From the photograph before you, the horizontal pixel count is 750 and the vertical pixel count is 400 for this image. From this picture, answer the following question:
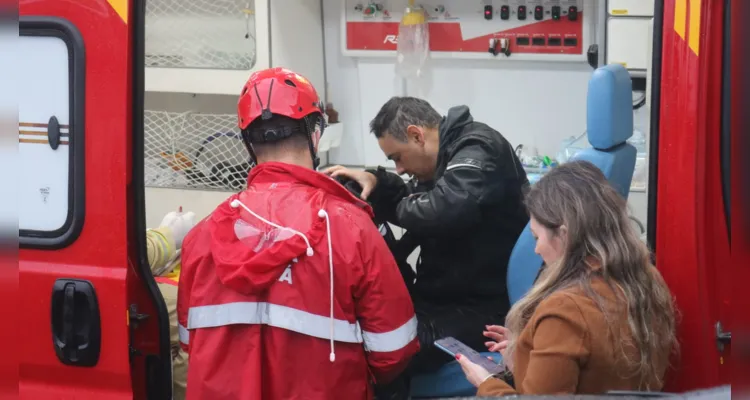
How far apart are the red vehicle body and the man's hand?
3.00ft

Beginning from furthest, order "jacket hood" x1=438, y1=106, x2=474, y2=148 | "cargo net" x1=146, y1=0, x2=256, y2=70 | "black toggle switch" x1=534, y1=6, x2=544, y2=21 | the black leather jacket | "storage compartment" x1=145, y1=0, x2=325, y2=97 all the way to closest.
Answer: "black toggle switch" x1=534, y1=6, x2=544, y2=21 → "cargo net" x1=146, y1=0, x2=256, y2=70 → "storage compartment" x1=145, y1=0, x2=325, y2=97 → "jacket hood" x1=438, y1=106, x2=474, y2=148 → the black leather jacket

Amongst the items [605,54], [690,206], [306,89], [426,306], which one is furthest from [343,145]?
[690,206]

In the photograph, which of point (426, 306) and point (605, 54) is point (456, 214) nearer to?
point (426, 306)

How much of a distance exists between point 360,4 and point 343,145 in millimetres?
814

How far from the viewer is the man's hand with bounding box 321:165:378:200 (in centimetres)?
288

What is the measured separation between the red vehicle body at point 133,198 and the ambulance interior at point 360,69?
2041 mm

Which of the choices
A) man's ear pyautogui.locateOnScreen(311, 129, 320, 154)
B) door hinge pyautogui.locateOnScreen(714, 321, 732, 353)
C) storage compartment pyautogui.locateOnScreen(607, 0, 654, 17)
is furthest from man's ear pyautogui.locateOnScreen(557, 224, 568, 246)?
storage compartment pyautogui.locateOnScreen(607, 0, 654, 17)

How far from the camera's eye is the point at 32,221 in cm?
208

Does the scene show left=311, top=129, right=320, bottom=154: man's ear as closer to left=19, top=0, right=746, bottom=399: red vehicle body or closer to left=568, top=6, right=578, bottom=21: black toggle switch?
left=19, top=0, right=746, bottom=399: red vehicle body

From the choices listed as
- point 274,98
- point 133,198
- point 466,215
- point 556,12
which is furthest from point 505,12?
point 133,198

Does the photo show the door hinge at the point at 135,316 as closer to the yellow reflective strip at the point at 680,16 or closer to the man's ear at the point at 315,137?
the man's ear at the point at 315,137

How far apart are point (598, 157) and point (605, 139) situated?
0.06 m

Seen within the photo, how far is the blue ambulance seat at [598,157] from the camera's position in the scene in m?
2.38

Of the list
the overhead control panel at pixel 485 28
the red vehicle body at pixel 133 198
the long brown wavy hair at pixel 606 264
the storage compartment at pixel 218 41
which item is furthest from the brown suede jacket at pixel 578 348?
the overhead control panel at pixel 485 28
